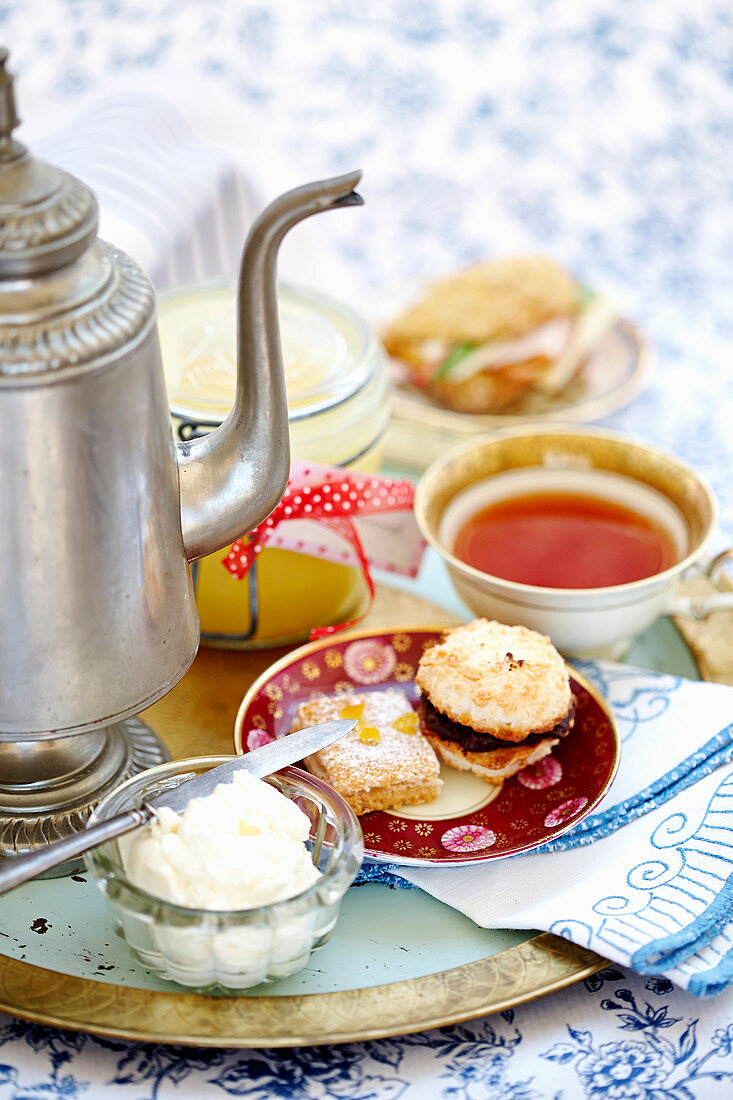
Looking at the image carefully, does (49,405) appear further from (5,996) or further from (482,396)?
(482,396)

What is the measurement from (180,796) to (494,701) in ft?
0.77

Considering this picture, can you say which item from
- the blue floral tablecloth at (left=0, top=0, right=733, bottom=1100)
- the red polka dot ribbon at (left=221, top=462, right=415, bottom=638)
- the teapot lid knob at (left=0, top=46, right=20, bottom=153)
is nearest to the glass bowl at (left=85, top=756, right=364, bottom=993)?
the red polka dot ribbon at (left=221, top=462, right=415, bottom=638)

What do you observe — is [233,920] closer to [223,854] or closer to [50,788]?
[223,854]

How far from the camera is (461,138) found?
221 cm

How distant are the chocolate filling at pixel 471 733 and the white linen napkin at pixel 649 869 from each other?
0.20 feet

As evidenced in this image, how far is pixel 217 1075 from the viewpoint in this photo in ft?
2.37

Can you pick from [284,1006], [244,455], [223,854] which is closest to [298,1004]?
[284,1006]

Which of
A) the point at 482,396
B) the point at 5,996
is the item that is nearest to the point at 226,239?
the point at 482,396

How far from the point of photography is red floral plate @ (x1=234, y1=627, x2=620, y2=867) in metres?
0.83

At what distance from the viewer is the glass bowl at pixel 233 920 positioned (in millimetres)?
677

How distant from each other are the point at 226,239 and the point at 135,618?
0.93 metres

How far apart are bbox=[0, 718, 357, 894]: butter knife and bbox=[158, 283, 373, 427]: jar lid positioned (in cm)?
27

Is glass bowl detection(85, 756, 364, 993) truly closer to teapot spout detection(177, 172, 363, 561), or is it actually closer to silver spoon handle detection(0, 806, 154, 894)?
silver spoon handle detection(0, 806, 154, 894)

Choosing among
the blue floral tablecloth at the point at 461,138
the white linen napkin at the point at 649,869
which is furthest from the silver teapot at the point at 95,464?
the blue floral tablecloth at the point at 461,138
